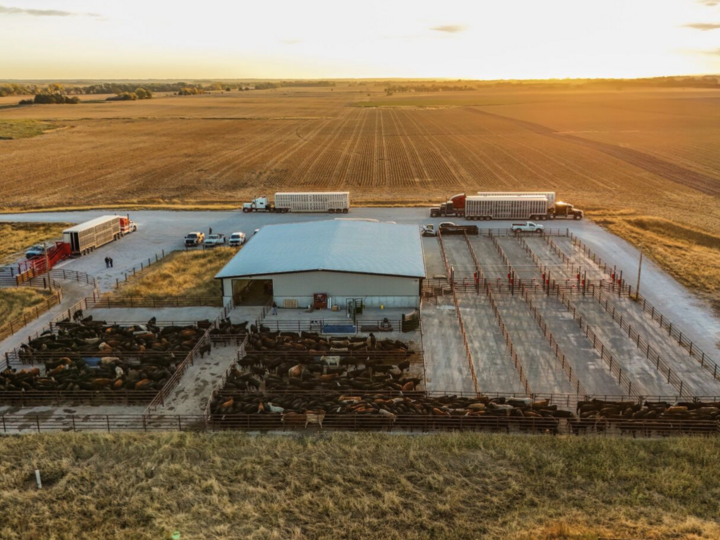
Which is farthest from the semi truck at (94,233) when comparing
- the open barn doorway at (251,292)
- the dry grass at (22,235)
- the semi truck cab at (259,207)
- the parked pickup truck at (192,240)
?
the open barn doorway at (251,292)

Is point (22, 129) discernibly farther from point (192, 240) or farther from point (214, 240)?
point (214, 240)

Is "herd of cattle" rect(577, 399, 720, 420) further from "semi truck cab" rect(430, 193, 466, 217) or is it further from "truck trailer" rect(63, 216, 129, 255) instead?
"truck trailer" rect(63, 216, 129, 255)

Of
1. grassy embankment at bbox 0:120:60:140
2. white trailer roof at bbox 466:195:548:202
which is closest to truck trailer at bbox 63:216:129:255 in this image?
white trailer roof at bbox 466:195:548:202

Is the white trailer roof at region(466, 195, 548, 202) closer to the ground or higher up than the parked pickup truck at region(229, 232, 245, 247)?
higher up

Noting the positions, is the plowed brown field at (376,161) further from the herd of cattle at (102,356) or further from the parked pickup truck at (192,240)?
the herd of cattle at (102,356)

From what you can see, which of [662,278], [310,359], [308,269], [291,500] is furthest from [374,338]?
[662,278]

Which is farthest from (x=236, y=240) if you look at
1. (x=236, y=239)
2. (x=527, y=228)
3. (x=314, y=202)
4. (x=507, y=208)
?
(x=507, y=208)
